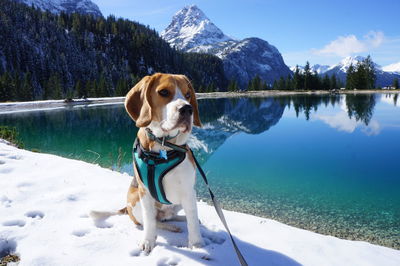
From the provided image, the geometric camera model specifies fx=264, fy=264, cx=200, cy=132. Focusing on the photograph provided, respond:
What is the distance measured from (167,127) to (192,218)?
3.39 ft

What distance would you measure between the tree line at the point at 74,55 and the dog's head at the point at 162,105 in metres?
64.4

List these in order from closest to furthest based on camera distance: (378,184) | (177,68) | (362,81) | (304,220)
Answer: (304,220) < (378,184) < (362,81) < (177,68)

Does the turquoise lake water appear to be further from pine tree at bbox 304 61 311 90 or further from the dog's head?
pine tree at bbox 304 61 311 90

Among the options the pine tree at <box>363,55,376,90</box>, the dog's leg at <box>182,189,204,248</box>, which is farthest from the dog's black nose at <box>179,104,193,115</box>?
the pine tree at <box>363,55,376,90</box>

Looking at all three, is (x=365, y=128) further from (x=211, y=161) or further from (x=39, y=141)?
(x=39, y=141)

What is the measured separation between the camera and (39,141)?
54.6 ft

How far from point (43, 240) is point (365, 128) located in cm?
2233

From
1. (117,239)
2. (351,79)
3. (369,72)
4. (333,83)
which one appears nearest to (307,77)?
(333,83)

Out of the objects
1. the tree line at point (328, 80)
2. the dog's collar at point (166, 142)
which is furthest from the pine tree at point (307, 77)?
the dog's collar at point (166, 142)

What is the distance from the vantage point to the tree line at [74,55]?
229ft

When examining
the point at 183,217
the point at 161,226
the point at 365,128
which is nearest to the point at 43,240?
the point at 161,226

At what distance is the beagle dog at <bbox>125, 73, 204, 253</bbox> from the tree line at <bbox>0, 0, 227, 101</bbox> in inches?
2537

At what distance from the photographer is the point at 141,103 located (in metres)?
2.71

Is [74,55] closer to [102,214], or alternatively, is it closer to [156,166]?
[102,214]
